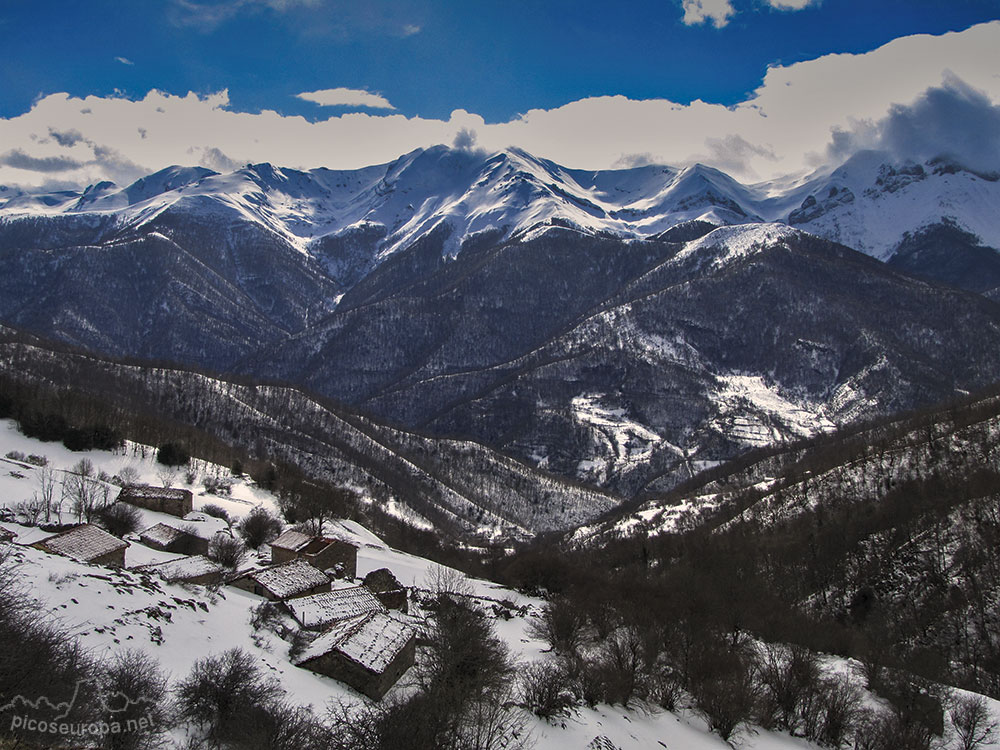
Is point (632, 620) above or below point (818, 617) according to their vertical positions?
above

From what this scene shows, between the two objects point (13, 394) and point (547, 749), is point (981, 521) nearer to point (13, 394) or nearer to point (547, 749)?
point (547, 749)

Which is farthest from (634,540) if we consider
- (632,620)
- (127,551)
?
(127,551)

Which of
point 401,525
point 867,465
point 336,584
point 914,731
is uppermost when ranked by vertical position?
point 867,465

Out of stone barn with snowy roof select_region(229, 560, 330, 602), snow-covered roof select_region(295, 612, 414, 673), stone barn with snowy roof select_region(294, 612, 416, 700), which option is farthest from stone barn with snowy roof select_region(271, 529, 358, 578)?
stone barn with snowy roof select_region(294, 612, 416, 700)

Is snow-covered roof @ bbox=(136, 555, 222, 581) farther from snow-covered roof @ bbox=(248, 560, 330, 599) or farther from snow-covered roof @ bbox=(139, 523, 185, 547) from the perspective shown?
snow-covered roof @ bbox=(139, 523, 185, 547)

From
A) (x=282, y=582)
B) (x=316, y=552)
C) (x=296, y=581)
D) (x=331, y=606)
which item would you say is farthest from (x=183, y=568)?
(x=316, y=552)

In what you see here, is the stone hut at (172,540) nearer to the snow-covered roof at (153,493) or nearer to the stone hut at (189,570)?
the stone hut at (189,570)
